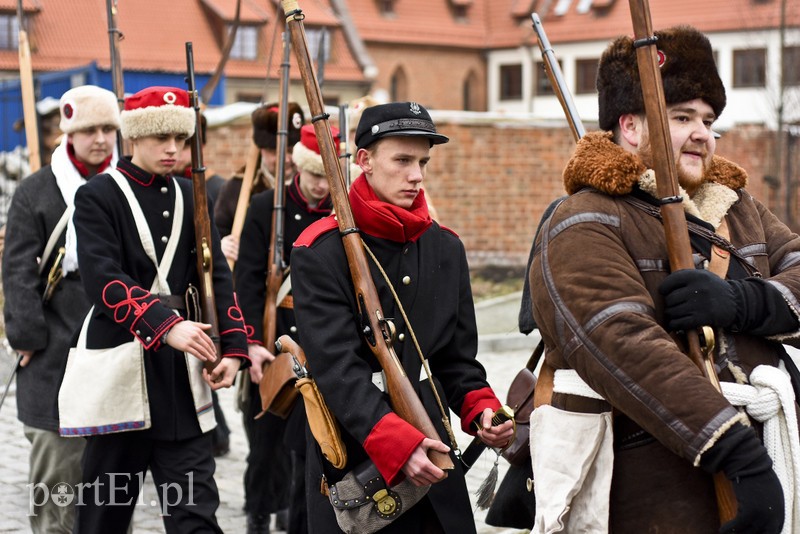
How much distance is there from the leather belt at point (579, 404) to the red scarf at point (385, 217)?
797mm

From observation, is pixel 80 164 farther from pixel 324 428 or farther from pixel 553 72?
pixel 324 428

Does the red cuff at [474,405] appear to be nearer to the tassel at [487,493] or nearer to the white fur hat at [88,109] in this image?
the tassel at [487,493]

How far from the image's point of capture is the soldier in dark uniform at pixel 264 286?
612 centimetres

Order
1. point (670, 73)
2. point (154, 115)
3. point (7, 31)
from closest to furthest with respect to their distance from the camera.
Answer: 1. point (670, 73)
2. point (154, 115)
3. point (7, 31)

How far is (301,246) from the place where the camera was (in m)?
3.71

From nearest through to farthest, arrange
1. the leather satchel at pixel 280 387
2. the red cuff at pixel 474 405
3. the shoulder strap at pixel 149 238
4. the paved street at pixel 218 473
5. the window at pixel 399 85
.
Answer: the red cuff at pixel 474 405, the shoulder strap at pixel 149 238, the leather satchel at pixel 280 387, the paved street at pixel 218 473, the window at pixel 399 85

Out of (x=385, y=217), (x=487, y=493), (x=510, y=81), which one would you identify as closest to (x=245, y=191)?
(x=385, y=217)

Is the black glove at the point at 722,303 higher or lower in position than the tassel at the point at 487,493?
higher

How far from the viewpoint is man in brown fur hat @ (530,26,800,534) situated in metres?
2.88

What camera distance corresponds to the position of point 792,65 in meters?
27.4

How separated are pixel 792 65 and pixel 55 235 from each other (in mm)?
24299

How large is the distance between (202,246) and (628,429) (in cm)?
240

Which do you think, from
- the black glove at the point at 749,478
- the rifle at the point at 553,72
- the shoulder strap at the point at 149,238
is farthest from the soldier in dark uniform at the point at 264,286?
the black glove at the point at 749,478

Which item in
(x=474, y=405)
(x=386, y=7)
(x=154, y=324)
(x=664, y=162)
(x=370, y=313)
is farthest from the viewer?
(x=386, y=7)
